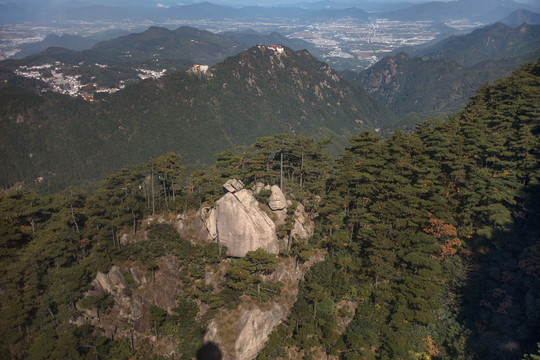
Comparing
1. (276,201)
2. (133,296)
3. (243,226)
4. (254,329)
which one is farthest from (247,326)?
(276,201)

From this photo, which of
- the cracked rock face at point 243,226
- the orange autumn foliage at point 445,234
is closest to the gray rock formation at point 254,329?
the cracked rock face at point 243,226

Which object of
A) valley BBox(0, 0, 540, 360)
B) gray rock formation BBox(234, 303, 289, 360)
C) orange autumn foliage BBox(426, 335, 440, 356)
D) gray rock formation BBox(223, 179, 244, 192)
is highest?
gray rock formation BBox(223, 179, 244, 192)

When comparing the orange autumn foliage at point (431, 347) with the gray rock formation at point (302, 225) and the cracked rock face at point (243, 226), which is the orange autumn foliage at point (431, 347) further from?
the cracked rock face at point (243, 226)

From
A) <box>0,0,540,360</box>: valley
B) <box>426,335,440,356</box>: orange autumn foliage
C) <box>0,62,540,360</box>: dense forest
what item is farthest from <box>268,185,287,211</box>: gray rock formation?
<box>426,335,440,356</box>: orange autumn foliage

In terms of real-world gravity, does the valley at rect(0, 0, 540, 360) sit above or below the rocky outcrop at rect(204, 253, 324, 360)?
above

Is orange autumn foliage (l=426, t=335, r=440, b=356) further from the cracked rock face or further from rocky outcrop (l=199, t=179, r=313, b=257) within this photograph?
the cracked rock face

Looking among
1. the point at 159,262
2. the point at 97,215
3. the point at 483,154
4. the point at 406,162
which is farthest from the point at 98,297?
the point at 483,154
